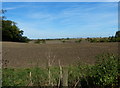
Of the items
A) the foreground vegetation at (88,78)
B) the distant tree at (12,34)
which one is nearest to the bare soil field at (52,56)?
the foreground vegetation at (88,78)

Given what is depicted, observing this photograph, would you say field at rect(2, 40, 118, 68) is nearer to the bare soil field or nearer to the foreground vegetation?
the bare soil field

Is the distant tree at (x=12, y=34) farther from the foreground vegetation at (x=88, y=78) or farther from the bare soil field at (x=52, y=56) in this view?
the foreground vegetation at (x=88, y=78)

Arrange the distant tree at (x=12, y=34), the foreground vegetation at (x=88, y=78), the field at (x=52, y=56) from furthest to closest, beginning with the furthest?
the distant tree at (x=12, y=34)
the field at (x=52, y=56)
the foreground vegetation at (x=88, y=78)

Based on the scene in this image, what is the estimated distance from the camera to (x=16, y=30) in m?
31.7

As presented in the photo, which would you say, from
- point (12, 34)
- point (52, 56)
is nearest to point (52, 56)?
point (52, 56)

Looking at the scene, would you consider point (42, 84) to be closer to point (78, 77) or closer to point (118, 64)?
point (78, 77)

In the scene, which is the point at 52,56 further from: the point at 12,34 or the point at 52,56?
the point at 12,34

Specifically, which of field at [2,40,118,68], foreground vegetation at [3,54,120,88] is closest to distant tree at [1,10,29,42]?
field at [2,40,118,68]

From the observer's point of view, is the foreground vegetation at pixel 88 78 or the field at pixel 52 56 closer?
the foreground vegetation at pixel 88 78

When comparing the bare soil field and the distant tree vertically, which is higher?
the distant tree

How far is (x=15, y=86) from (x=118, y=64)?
1994 mm

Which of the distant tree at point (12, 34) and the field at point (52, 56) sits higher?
the distant tree at point (12, 34)

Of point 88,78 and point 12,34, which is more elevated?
point 12,34

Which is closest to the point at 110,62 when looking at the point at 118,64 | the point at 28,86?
the point at 118,64
